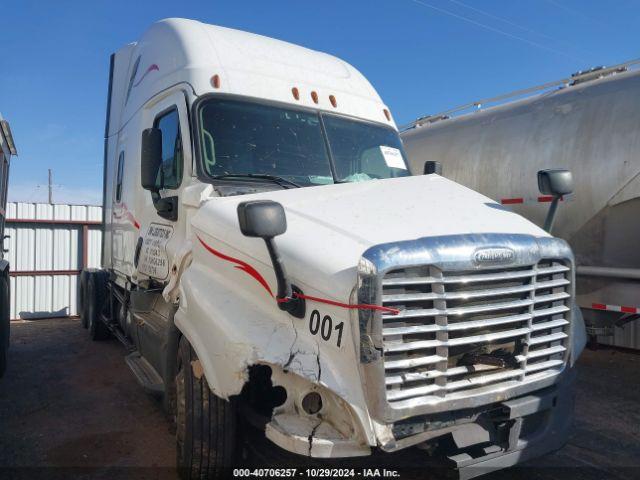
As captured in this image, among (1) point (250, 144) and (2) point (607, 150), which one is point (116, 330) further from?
(2) point (607, 150)

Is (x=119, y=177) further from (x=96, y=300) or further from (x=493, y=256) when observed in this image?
(x=493, y=256)

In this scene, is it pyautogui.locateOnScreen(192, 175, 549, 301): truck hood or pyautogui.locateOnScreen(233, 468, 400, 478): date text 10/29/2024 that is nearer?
pyautogui.locateOnScreen(192, 175, 549, 301): truck hood

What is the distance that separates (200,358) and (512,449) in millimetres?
1850

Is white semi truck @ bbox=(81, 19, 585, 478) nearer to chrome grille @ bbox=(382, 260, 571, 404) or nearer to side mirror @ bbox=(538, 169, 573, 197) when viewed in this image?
chrome grille @ bbox=(382, 260, 571, 404)

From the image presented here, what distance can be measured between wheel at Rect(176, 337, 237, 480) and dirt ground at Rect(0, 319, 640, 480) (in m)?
0.70

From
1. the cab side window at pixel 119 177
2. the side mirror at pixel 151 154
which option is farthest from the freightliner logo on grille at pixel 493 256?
the cab side window at pixel 119 177

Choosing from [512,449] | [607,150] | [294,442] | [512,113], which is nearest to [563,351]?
[512,449]

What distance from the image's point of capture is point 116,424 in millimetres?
4820

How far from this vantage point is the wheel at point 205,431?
313 cm

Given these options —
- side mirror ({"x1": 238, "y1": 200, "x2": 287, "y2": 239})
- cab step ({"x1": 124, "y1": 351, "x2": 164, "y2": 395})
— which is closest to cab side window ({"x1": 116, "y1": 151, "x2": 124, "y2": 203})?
cab step ({"x1": 124, "y1": 351, "x2": 164, "y2": 395})

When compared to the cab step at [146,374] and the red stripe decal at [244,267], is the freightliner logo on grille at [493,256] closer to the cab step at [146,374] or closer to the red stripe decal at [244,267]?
the red stripe decal at [244,267]

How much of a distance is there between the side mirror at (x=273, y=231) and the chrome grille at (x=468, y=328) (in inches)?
19.4

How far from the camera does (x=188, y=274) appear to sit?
11.4ft

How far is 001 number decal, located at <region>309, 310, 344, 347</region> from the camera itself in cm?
253
